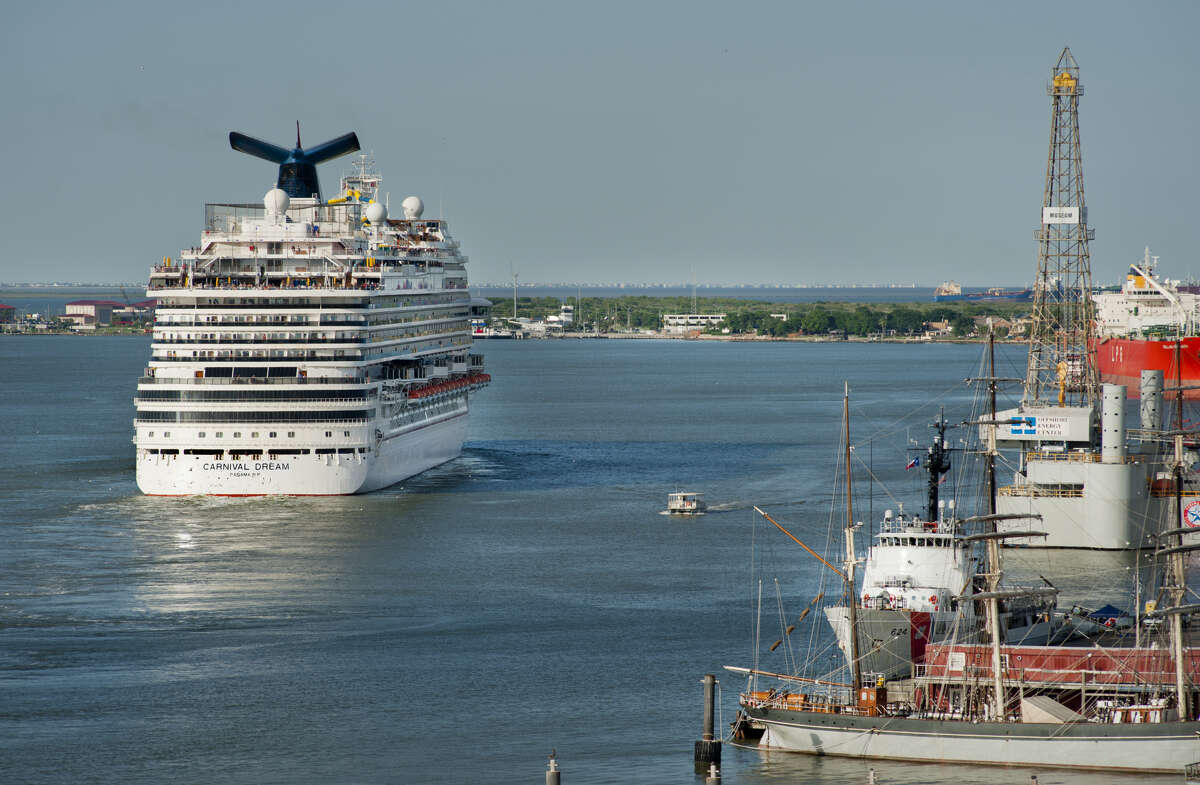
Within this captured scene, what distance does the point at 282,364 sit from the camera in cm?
5897

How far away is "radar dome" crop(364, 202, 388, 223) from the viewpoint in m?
75.7

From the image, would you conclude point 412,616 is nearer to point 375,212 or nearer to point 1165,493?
point 1165,493

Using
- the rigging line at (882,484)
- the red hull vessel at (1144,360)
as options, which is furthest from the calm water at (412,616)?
the red hull vessel at (1144,360)

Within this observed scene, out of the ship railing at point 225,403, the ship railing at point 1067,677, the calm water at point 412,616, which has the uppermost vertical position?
the ship railing at point 225,403

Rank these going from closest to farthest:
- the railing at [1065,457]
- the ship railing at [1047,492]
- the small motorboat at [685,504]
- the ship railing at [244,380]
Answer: the ship railing at [1047,492]
the railing at [1065,457]
the small motorboat at [685,504]
the ship railing at [244,380]

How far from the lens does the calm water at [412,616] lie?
30203 millimetres

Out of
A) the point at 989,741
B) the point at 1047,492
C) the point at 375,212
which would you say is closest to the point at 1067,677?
the point at 989,741

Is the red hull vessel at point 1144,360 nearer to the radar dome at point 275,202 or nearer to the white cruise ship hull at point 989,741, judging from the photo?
the radar dome at point 275,202

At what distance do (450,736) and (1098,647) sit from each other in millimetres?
12342

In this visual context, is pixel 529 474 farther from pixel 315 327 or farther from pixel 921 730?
pixel 921 730

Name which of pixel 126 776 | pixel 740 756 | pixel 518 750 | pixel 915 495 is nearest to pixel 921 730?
pixel 740 756

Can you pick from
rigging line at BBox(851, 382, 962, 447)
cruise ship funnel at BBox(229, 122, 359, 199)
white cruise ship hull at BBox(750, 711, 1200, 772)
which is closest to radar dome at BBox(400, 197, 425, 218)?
cruise ship funnel at BBox(229, 122, 359, 199)

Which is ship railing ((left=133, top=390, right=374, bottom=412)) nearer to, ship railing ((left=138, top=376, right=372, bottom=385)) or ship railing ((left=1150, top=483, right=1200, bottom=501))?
ship railing ((left=138, top=376, right=372, bottom=385))

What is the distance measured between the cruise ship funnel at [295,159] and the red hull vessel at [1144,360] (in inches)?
1867
